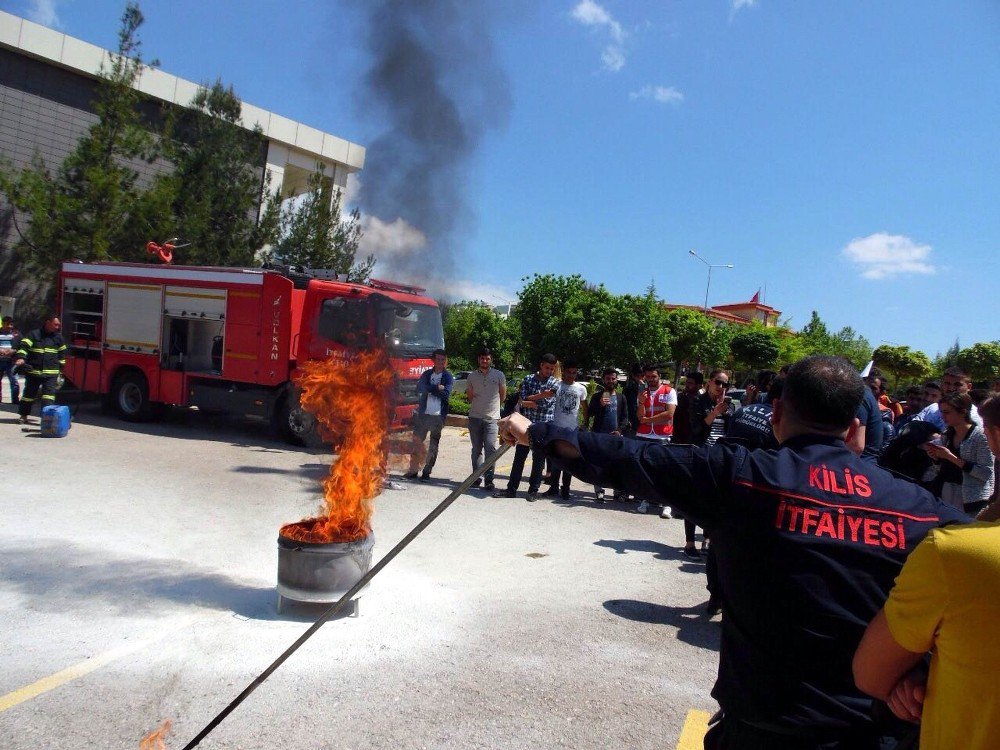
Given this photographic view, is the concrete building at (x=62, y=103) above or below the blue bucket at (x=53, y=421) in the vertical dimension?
above

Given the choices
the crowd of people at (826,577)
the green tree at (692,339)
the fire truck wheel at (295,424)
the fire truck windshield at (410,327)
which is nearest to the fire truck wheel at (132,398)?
→ the fire truck wheel at (295,424)

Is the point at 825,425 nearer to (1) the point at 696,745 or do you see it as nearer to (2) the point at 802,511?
(2) the point at 802,511

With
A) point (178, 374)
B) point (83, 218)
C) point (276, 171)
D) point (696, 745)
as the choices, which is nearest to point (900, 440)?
point (696, 745)

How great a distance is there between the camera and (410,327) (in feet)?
38.3

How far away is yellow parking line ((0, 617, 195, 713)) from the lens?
3.57 meters

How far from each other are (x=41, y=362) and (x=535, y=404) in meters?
8.60

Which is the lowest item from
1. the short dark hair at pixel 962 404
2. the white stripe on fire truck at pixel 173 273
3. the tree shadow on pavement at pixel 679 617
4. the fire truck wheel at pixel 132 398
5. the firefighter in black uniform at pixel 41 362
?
the tree shadow on pavement at pixel 679 617

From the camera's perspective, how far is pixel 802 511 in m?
1.76

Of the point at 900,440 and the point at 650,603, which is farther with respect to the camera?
the point at 900,440

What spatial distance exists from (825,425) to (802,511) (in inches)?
12.1

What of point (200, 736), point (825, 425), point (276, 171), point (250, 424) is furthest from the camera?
point (276, 171)

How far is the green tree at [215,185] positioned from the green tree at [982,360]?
35360 millimetres

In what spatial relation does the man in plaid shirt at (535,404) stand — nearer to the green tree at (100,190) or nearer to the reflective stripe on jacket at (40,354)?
the reflective stripe on jacket at (40,354)

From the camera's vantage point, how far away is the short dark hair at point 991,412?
2.31 meters
